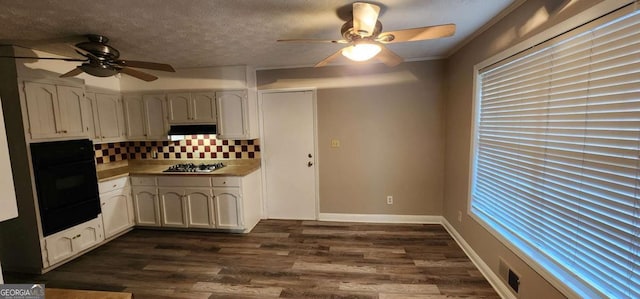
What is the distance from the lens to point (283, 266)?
2.55 m

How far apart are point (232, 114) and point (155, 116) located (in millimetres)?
1119

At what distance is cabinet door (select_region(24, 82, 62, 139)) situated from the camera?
234 centimetres

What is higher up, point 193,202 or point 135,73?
point 135,73

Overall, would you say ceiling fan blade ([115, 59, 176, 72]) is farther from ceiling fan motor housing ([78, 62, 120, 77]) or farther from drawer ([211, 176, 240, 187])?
drawer ([211, 176, 240, 187])

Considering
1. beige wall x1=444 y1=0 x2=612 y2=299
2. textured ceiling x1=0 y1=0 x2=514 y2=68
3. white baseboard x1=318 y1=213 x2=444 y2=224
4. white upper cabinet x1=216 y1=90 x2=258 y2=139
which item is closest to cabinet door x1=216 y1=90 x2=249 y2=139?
white upper cabinet x1=216 y1=90 x2=258 y2=139

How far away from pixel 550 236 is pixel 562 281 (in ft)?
0.83

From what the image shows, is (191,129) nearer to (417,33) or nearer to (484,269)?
(417,33)

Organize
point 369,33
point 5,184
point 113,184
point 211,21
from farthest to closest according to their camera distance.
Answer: point 113,184 → point 211,21 → point 369,33 → point 5,184

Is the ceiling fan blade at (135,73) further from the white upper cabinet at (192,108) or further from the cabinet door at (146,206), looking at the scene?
the cabinet door at (146,206)

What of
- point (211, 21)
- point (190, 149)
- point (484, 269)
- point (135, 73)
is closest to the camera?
point (211, 21)

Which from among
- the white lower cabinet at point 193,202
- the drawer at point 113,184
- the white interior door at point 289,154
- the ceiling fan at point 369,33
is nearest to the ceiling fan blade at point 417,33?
the ceiling fan at point 369,33

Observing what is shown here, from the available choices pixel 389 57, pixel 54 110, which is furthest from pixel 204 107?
pixel 389 57

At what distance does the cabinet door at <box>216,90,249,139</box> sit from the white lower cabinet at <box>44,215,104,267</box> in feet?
5.77

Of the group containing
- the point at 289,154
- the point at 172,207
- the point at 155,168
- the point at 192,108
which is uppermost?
the point at 192,108
